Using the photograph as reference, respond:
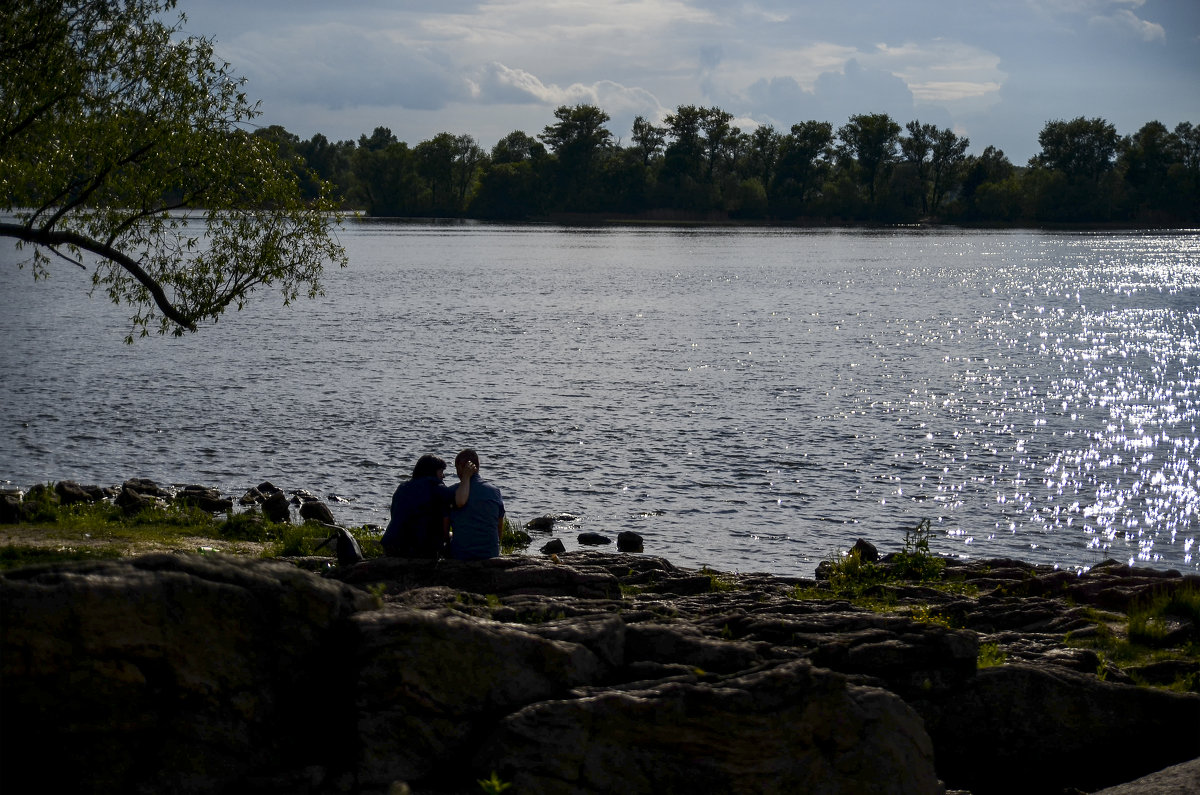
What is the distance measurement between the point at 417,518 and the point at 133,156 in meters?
12.3

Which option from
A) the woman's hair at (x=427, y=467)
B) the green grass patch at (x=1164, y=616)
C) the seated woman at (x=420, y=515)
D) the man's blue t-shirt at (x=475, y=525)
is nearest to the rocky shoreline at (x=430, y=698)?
the green grass patch at (x=1164, y=616)

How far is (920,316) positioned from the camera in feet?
232

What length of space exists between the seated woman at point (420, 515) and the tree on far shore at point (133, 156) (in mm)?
9737

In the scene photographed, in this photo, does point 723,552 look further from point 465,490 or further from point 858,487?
point 465,490

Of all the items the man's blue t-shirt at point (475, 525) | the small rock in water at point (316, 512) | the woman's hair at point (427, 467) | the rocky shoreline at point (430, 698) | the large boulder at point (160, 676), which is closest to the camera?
the large boulder at point (160, 676)

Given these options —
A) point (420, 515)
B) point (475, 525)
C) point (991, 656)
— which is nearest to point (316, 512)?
point (420, 515)

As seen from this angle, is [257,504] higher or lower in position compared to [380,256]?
lower

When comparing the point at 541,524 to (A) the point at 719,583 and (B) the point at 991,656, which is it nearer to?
(A) the point at 719,583

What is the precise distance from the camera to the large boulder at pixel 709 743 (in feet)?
26.3

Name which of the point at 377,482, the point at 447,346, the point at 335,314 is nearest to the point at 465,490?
the point at 377,482

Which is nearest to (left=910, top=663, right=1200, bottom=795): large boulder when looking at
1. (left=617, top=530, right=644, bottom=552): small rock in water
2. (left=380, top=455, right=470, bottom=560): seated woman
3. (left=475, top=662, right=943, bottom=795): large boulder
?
(left=475, top=662, right=943, bottom=795): large boulder

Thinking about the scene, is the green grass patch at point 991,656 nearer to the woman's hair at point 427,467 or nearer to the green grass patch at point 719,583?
the green grass patch at point 719,583

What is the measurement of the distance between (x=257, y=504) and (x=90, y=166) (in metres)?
8.28

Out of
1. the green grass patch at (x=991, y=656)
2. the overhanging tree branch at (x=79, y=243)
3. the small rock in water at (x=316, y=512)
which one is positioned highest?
the overhanging tree branch at (x=79, y=243)
